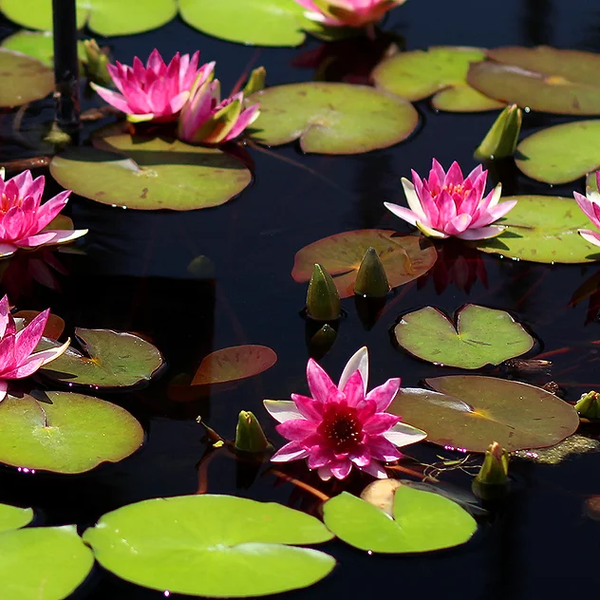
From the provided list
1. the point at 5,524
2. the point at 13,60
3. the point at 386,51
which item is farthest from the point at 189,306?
the point at 386,51

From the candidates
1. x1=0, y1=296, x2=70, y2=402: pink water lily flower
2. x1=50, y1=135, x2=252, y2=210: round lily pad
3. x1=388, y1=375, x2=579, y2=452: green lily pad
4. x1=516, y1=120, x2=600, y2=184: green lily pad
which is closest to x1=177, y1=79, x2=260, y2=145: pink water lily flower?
x1=50, y1=135, x2=252, y2=210: round lily pad

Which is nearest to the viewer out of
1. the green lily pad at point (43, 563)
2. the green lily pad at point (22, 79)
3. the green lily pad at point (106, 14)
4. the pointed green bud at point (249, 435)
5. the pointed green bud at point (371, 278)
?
the green lily pad at point (43, 563)

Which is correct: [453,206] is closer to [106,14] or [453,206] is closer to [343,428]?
[343,428]

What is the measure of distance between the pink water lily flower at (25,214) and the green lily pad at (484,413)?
0.98 metres

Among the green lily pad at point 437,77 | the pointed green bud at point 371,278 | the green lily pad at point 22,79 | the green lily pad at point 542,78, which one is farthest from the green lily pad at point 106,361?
the green lily pad at point 542,78

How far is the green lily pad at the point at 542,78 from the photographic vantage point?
3244 mm

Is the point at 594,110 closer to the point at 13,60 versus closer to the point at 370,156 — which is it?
the point at 370,156

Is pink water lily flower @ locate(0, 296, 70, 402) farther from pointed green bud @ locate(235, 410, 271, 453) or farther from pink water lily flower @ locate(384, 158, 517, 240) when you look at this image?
pink water lily flower @ locate(384, 158, 517, 240)

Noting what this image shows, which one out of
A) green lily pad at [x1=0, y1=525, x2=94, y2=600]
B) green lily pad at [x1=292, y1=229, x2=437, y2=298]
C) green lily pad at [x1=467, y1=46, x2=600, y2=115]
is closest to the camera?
green lily pad at [x1=0, y1=525, x2=94, y2=600]

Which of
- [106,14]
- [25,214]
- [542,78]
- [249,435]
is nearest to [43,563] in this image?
[249,435]

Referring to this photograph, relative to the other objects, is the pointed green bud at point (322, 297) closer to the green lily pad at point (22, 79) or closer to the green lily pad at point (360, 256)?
the green lily pad at point (360, 256)

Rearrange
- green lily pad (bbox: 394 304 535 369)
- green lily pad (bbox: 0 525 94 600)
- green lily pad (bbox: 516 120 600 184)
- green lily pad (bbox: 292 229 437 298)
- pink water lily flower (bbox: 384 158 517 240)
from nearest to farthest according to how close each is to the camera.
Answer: green lily pad (bbox: 0 525 94 600), green lily pad (bbox: 394 304 535 369), green lily pad (bbox: 292 229 437 298), pink water lily flower (bbox: 384 158 517 240), green lily pad (bbox: 516 120 600 184)

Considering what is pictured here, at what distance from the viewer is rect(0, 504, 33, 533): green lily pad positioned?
1.67m

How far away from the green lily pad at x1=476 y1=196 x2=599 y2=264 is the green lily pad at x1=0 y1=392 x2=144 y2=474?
112 cm
